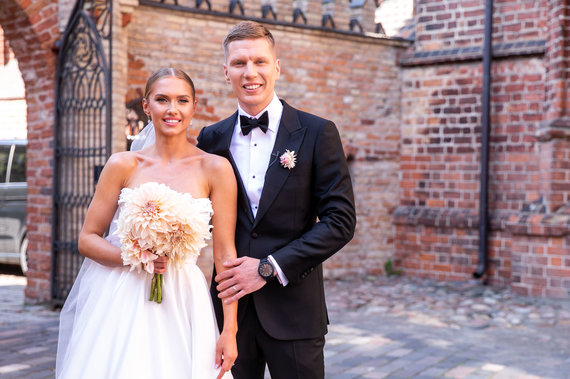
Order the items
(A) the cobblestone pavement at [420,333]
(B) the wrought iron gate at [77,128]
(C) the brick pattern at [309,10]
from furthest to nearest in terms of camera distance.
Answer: (C) the brick pattern at [309,10], (B) the wrought iron gate at [77,128], (A) the cobblestone pavement at [420,333]

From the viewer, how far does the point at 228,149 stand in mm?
2715

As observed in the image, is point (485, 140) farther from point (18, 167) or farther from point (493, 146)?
point (18, 167)

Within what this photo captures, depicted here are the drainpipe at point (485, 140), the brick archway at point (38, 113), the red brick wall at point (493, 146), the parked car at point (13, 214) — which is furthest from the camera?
the parked car at point (13, 214)

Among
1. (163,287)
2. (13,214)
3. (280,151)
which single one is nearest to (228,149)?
(280,151)

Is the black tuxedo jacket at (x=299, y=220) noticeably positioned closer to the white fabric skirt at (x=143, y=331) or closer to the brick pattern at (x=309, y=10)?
the white fabric skirt at (x=143, y=331)

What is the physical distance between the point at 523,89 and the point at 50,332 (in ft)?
20.6

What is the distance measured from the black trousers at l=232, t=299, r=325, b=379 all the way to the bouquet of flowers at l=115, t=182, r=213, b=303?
0.37 metres

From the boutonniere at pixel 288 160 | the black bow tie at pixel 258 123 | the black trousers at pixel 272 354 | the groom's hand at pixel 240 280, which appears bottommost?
the black trousers at pixel 272 354

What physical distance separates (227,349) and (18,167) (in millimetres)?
8291

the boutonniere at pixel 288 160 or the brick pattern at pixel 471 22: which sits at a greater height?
the brick pattern at pixel 471 22

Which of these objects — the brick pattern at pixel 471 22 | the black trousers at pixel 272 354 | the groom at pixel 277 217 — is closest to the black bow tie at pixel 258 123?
the groom at pixel 277 217

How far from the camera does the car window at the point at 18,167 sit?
986 centimetres

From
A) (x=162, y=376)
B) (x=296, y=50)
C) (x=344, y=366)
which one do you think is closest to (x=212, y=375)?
(x=162, y=376)

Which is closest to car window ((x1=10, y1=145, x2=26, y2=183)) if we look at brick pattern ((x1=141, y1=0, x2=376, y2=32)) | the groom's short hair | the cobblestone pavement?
the cobblestone pavement
